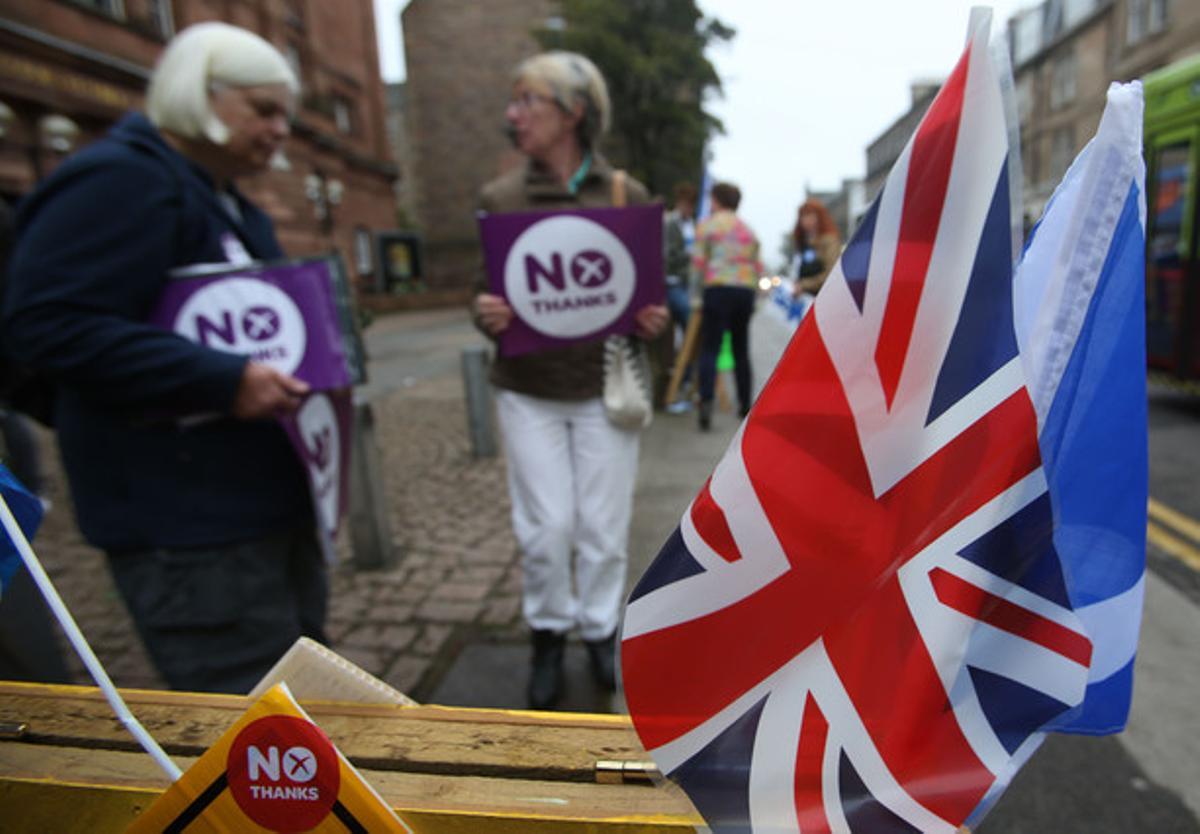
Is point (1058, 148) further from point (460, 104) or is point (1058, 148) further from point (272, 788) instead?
point (272, 788)

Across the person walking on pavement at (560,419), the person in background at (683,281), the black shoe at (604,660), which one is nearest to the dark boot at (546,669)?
the person walking on pavement at (560,419)

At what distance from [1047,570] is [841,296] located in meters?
0.32

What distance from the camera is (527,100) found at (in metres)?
2.38

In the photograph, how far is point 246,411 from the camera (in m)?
1.68

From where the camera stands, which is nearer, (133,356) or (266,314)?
(133,356)

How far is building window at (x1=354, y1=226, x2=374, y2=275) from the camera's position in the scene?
30047 mm

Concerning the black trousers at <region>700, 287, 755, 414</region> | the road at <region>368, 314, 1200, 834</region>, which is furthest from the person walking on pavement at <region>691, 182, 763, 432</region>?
the road at <region>368, 314, 1200, 834</region>

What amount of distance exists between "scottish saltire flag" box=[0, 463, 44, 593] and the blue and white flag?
100 centimetres

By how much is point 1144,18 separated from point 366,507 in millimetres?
33914

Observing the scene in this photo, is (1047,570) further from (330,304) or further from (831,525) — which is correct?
(330,304)

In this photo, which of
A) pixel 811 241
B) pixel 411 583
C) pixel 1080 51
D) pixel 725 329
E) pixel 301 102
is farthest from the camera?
pixel 1080 51

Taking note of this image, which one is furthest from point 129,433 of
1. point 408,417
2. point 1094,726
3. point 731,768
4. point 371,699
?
point 408,417

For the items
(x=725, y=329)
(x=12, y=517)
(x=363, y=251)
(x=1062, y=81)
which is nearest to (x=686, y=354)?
(x=725, y=329)

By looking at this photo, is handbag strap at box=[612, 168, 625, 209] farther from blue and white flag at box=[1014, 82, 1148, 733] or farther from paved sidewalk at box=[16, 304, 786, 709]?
blue and white flag at box=[1014, 82, 1148, 733]
